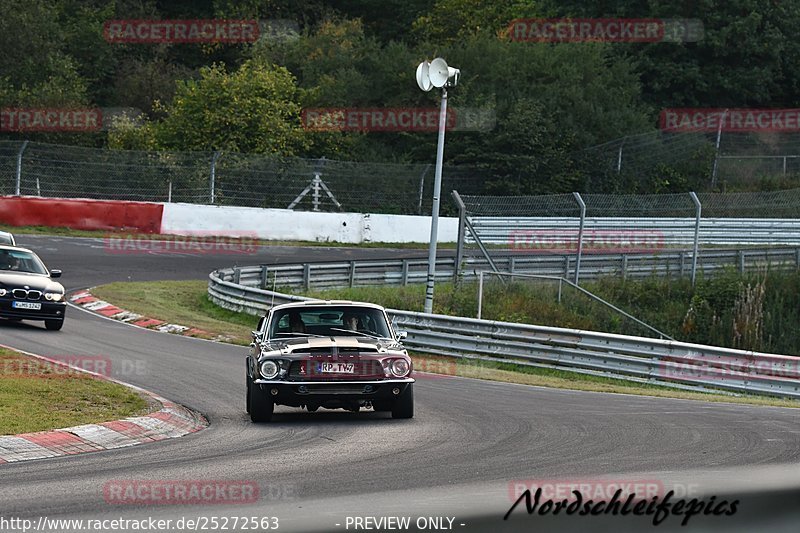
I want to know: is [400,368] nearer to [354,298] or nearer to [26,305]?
[26,305]

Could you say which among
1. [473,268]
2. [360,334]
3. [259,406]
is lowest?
[259,406]

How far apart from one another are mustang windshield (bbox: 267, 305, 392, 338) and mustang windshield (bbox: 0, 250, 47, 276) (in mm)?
9364

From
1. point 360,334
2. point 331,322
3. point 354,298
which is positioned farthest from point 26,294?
point 360,334

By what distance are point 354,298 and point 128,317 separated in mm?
5161

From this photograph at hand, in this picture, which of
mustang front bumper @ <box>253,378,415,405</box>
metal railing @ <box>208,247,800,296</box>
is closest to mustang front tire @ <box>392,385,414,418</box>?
→ mustang front bumper @ <box>253,378,415,405</box>

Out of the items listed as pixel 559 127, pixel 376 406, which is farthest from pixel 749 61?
pixel 376 406

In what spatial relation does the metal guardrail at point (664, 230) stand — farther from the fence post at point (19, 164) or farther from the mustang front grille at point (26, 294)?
the fence post at point (19, 164)

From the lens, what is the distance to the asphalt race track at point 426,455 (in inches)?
204

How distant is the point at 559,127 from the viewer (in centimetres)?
4838

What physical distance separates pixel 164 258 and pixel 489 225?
1084cm

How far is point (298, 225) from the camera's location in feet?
128

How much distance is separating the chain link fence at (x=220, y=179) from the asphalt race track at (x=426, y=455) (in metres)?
20.2

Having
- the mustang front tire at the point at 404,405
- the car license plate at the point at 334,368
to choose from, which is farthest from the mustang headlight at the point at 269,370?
the mustang front tire at the point at 404,405

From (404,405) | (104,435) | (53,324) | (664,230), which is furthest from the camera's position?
(664,230)
